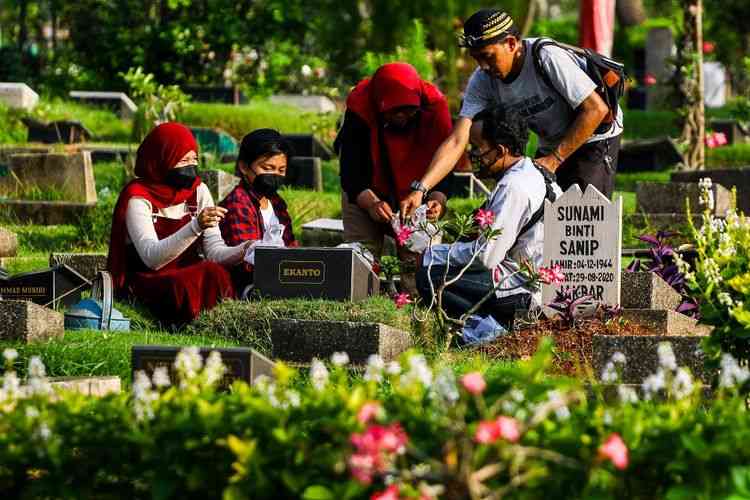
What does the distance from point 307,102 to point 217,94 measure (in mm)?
1282

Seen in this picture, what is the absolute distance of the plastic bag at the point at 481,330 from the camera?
24.6 feet

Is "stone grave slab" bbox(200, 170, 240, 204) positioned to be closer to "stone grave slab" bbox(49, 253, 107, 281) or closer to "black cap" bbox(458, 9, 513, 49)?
"stone grave slab" bbox(49, 253, 107, 281)

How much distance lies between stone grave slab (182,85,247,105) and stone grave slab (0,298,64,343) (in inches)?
524

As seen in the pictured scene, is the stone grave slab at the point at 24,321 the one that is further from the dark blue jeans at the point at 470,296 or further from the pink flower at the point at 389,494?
the pink flower at the point at 389,494

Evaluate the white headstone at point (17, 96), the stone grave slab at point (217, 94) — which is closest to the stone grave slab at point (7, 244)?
the white headstone at point (17, 96)

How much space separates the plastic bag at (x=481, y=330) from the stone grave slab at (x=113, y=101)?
12232mm

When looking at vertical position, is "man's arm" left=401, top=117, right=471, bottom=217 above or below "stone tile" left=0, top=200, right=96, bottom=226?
above

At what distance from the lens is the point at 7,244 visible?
10258mm

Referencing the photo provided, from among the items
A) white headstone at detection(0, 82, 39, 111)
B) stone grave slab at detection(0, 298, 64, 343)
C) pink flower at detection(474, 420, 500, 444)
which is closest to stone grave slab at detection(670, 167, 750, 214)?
stone grave slab at detection(0, 298, 64, 343)

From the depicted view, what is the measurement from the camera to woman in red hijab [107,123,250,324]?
8273mm

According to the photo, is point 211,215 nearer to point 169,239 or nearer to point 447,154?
point 169,239

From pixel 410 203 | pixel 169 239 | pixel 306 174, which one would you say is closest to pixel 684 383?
pixel 410 203

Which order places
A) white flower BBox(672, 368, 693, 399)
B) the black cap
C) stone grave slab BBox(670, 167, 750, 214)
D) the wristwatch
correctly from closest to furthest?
white flower BBox(672, 368, 693, 399), the black cap, the wristwatch, stone grave slab BBox(670, 167, 750, 214)

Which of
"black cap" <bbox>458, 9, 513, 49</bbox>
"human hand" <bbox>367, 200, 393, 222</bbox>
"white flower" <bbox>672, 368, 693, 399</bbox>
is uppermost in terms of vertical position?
"black cap" <bbox>458, 9, 513, 49</bbox>
